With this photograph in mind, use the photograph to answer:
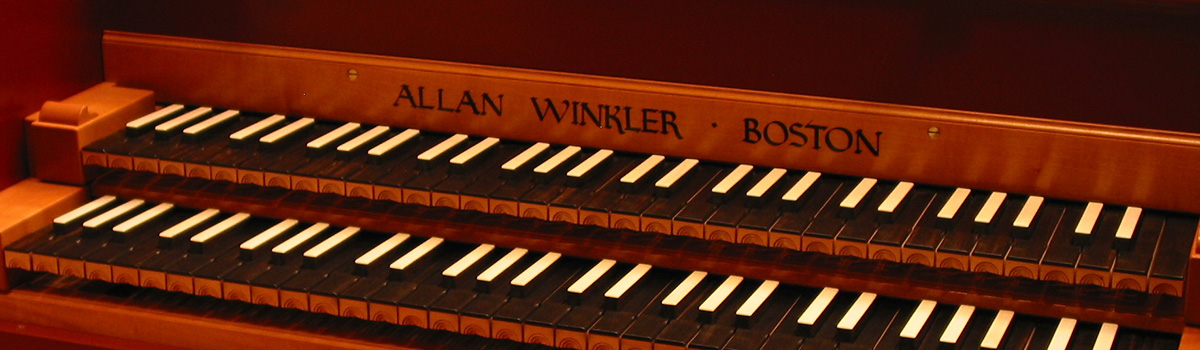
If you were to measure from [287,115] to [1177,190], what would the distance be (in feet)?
5.32

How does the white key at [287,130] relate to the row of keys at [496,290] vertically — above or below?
above

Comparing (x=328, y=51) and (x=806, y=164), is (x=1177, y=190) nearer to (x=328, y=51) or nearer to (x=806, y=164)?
(x=806, y=164)

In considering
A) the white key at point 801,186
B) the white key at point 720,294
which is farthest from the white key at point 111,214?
the white key at point 801,186

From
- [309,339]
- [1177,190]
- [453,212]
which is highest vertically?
[1177,190]

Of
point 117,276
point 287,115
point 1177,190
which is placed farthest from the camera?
point 287,115

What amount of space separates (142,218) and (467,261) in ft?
2.07

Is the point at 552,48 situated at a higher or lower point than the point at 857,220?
higher

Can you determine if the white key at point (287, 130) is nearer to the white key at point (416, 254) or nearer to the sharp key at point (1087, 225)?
the white key at point (416, 254)

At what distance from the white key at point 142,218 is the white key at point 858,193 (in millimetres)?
1234

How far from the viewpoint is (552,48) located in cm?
272

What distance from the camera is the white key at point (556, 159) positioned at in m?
2.54

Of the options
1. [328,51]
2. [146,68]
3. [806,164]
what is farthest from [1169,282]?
[146,68]

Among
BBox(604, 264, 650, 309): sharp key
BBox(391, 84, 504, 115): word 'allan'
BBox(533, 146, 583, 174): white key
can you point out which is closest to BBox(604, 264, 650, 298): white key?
BBox(604, 264, 650, 309): sharp key

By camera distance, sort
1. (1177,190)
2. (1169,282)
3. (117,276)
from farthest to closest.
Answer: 1. (117,276)
2. (1177,190)
3. (1169,282)
